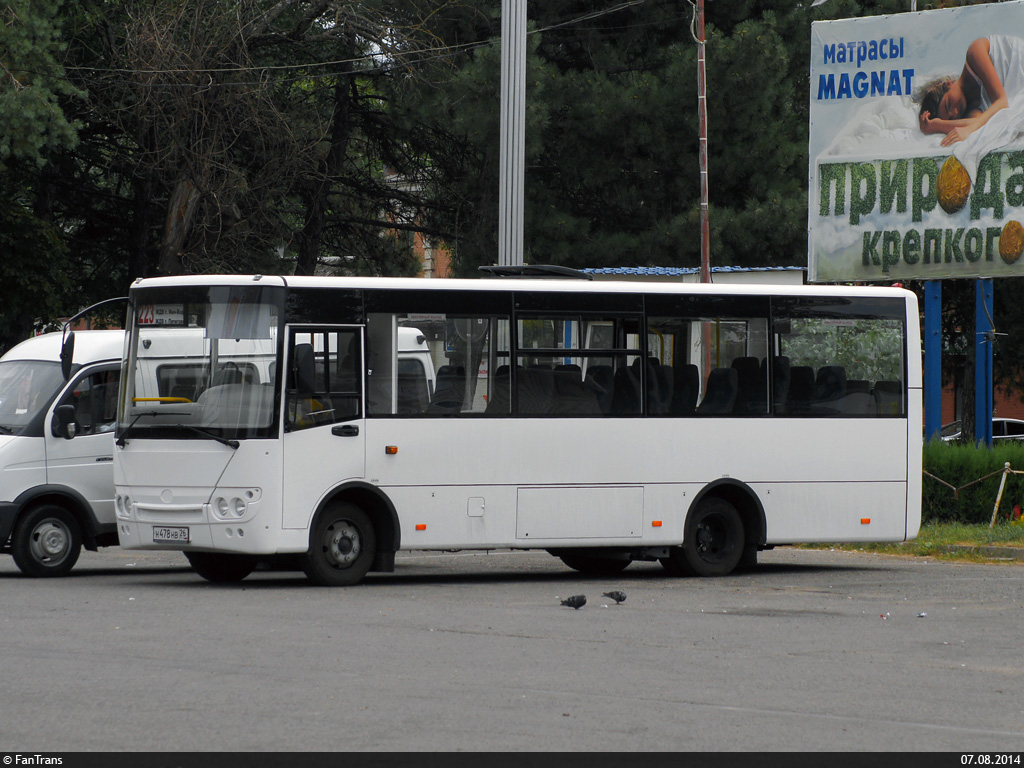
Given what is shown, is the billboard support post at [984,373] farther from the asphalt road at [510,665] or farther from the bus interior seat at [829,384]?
the asphalt road at [510,665]

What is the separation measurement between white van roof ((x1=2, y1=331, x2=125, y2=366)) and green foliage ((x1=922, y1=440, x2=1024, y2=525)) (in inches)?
439

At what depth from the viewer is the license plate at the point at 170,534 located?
13914 millimetres

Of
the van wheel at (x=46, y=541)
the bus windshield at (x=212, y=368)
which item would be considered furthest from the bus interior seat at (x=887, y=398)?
the van wheel at (x=46, y=541)

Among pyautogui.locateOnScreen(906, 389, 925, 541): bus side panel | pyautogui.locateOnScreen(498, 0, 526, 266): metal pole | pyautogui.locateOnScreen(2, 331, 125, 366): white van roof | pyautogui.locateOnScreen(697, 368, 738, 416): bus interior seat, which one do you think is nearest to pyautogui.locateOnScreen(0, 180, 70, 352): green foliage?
pyautogui.locateOnScreen(498, 0, 526, 266): metal pole

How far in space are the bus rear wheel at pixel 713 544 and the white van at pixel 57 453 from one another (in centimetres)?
554

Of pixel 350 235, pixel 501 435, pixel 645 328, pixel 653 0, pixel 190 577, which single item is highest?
pixel 653 0

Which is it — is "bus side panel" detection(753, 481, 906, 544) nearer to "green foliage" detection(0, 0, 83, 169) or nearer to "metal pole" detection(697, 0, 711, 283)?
"metal pole" detection(697, 0, 711, 283)

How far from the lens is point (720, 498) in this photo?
53.2ft

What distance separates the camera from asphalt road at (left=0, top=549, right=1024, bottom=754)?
24.3ft

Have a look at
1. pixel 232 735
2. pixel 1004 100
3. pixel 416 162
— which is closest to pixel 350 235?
pixel 416 162

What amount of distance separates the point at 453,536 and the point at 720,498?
299cm

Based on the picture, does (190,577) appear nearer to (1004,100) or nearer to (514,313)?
(514,313)

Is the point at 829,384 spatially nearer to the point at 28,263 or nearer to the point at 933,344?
the point at 933,344

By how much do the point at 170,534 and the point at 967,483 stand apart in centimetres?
1167
